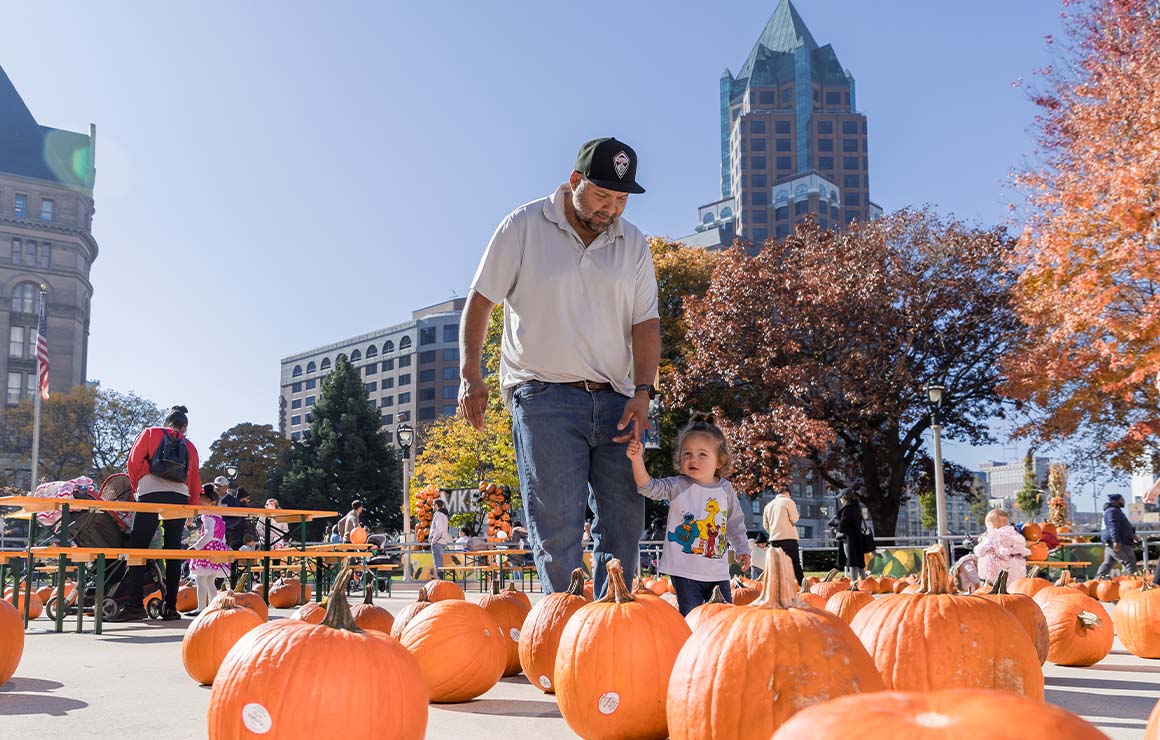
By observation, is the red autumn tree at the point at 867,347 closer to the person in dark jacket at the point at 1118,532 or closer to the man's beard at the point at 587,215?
the person in dark jacket at the point at 1118,532

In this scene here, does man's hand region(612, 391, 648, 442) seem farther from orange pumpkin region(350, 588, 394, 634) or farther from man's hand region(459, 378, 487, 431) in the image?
orange pumpkin region(350, 588, 394, 634)

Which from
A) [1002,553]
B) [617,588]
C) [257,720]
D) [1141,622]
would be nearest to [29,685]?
[257,720]

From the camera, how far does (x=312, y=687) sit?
8.02 feet

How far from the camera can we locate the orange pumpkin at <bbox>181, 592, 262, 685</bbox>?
4309 millimetres

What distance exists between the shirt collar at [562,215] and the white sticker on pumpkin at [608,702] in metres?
2.02

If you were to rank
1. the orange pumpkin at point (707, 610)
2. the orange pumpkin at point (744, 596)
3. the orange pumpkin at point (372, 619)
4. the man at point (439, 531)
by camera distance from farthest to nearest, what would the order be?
the man at point (439, 531)
the orange pumpkin at point (744, 596)
the orange pumpkin at point (372, 619)
the orange pumpkin at point (707, 610)

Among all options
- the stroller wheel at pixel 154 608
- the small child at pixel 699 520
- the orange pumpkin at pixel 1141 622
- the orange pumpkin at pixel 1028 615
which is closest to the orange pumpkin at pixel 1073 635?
the orange pumpkin at pixel 1141 622

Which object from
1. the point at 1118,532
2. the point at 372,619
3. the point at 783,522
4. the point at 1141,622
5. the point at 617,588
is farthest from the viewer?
the point at 1118,532

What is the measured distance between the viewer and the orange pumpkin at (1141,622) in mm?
5910

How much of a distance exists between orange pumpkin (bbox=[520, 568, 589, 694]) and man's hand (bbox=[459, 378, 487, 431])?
0.76 m

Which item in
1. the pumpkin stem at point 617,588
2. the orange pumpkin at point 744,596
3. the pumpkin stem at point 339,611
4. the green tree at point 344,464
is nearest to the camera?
the pumpkin stem at point 339,611

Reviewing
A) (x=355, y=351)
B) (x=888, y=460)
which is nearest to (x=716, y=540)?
(x=888, y=460)

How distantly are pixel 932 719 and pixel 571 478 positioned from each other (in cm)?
283

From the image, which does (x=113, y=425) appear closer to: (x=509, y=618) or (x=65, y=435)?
(x=65, y=435)
